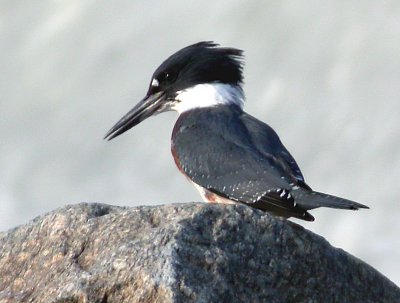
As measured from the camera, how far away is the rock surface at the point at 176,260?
12.2 feet

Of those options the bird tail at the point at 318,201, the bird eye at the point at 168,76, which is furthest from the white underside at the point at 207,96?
the bird tail at the point at 318,201

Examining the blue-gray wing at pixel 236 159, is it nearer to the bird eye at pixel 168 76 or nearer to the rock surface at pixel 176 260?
the bird eye at pixel 168 76

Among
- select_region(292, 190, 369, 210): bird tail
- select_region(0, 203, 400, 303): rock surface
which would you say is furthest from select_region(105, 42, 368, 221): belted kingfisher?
select_region(0, 203, 400, 303): rock surface

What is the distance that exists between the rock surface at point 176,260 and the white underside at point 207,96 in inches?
113

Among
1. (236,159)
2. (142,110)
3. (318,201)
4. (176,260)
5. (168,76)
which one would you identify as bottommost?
(176,260)

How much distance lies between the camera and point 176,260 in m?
3.72

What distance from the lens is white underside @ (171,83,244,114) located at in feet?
23.6

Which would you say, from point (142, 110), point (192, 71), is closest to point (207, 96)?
point (192, 71)

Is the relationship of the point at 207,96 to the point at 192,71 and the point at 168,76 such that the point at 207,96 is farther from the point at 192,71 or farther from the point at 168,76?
the point at 168,76

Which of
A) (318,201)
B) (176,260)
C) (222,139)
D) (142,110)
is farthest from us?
(142,110)

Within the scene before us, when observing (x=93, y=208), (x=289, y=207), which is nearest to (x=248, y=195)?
(x=289, y=207)

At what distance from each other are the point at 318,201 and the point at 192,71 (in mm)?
2209

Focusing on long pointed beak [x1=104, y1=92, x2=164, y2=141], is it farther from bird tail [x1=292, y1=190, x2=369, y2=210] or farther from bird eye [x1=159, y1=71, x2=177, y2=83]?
bird tail [x1=292, y1=190, x2=369, y2=210]

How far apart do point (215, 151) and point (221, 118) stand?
41cm
